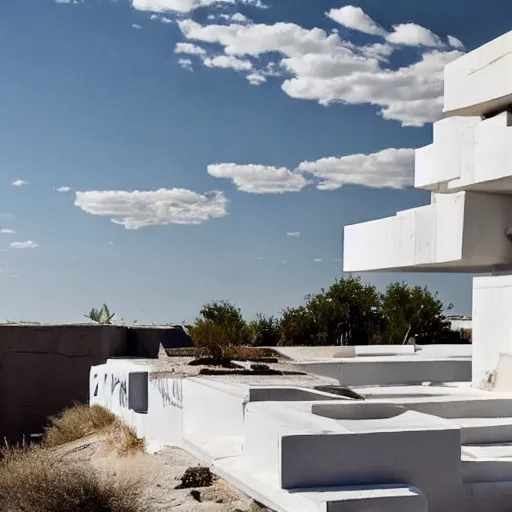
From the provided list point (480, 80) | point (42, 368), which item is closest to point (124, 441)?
point (480, 80)

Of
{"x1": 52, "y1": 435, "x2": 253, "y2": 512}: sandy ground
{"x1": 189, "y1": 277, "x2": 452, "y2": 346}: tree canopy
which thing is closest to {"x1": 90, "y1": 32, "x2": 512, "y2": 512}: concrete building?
{"x1": 52, "y1": 435, "x2": 253, "y2": 512}: sandy ground

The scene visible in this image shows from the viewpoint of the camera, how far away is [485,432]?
29.4 feet

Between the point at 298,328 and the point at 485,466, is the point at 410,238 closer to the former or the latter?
the point at 485,466

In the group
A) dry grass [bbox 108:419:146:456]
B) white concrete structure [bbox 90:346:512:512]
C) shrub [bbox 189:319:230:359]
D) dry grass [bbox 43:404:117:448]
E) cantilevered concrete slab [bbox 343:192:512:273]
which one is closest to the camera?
white concrete structure [bbox 90:346:512:512]

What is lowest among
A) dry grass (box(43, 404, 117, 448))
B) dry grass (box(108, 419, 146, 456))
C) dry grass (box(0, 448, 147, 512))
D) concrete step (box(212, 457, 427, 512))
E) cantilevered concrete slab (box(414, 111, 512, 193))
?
dry grass (box(43, 404, 117, 448))

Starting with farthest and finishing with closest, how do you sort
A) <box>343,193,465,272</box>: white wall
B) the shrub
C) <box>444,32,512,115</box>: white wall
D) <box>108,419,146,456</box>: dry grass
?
the shrub, <box>343,193,465,272</box>: white wall, <box>108,419,146,456</box>: dry grass, <box>444,32,512,115</box>: white wall

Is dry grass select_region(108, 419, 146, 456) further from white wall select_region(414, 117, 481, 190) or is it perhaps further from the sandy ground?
white wall select_region(414, 117, 481, 190)

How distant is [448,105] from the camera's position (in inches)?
491

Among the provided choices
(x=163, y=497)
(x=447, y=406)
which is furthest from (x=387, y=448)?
(x=447, y=406)

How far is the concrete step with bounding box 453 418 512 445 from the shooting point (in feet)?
29.0

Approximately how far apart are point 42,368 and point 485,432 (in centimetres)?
1421

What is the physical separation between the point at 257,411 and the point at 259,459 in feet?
1.53

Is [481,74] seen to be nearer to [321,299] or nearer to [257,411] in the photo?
[257,411]

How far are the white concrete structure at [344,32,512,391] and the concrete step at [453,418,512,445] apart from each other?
285 cm
